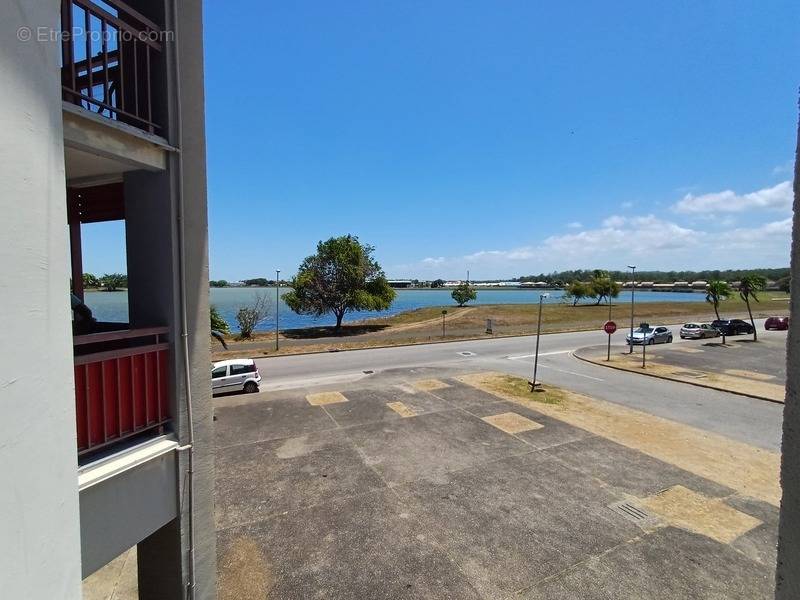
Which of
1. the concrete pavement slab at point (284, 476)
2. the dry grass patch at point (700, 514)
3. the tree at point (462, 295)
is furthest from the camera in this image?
the tree at point (462, 295)

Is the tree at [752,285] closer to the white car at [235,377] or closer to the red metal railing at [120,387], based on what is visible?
the white car at [235,377]

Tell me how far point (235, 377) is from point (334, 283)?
28.4 m

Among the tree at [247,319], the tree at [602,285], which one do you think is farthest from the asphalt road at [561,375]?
the tree at [602,285]

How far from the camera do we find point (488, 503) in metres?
9.23

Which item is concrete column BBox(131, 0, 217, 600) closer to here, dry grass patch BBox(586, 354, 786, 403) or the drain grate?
the drain grate

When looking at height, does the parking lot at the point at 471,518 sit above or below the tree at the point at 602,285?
below

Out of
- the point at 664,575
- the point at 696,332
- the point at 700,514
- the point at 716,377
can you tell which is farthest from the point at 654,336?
the point at 664,575

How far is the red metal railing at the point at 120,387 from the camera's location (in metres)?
3.98

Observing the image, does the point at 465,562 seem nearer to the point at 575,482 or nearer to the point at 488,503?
the point at 488,503

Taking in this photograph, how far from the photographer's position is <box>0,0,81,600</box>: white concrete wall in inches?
83.5

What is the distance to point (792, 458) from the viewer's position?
61.9 inches

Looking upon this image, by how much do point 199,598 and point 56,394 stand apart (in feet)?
15.0

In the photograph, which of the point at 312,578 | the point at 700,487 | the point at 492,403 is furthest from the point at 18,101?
the point at 492,403

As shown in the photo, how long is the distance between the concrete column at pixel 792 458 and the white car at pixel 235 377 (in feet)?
61.9
